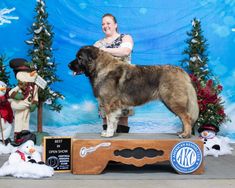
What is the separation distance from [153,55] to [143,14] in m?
0.68

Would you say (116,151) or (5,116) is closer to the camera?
(116,151)

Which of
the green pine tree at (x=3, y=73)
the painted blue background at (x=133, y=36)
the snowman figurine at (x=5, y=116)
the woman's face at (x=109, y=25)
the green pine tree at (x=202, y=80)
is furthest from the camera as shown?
the painted blue background at (x=133, y=36)

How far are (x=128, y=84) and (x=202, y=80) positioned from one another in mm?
2252

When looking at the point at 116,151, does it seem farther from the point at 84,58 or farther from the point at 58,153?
the point at 84,58

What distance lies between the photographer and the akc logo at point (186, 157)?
4.92 m

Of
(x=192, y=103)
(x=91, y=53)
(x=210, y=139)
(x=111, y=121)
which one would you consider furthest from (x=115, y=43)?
(x=210, y=139)

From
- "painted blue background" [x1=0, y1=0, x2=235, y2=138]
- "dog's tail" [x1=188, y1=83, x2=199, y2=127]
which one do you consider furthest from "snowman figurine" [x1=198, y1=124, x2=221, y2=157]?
"dog's tail" [x1=188, y1=83, x2=199, y2=127]

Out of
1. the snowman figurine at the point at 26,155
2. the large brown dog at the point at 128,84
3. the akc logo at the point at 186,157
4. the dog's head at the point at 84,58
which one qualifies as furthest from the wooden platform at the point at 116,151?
the dog's head at the point at 84,58

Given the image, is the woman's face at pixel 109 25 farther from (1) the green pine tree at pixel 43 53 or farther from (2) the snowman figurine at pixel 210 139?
(2) the snowman figurine at pixel 210 139

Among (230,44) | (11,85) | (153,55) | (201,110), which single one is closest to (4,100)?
(11,85)

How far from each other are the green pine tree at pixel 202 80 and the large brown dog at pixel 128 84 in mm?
1671

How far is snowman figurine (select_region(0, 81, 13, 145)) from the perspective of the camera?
6383mm

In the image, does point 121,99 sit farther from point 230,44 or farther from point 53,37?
point 230,44

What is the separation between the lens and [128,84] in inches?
200
